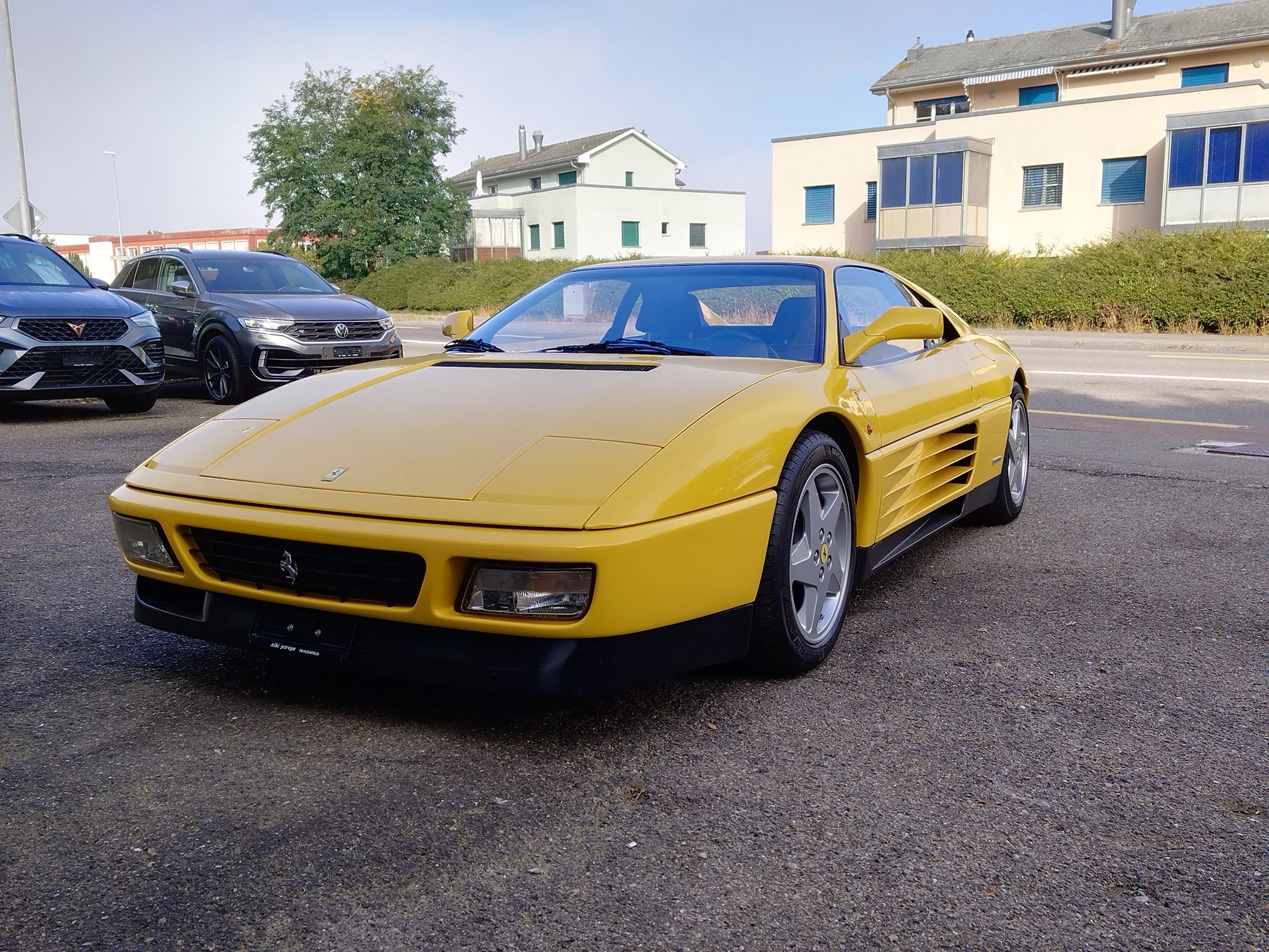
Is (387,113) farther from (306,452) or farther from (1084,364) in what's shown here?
(306,452)

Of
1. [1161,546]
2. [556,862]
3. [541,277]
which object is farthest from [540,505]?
[541,277]

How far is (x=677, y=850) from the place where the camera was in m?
2.33

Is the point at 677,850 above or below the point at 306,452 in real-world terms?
below

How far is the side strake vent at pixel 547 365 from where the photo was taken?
3.58 meters

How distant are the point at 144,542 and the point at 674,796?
5.42 feet

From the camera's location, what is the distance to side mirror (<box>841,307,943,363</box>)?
12.6ft

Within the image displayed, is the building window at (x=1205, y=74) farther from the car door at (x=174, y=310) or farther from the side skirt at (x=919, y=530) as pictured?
the side skirt at (x=919, y=530)

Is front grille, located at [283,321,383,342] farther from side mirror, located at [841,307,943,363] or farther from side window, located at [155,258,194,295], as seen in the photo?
side mirror, located at [841,307,943,363]

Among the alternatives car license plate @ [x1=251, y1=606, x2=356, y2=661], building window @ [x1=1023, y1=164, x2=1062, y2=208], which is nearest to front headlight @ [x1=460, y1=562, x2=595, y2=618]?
car license plate @ [x1=251, y1=606, x2=356, y2=661]

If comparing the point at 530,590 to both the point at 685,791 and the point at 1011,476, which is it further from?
the point at 1011,476

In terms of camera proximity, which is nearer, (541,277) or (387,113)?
Result: (541,277)

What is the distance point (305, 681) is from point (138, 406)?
7909mm

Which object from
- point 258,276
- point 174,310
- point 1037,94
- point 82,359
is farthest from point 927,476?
point 1037,94

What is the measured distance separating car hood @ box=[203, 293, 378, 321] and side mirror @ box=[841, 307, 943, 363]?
7.80m
